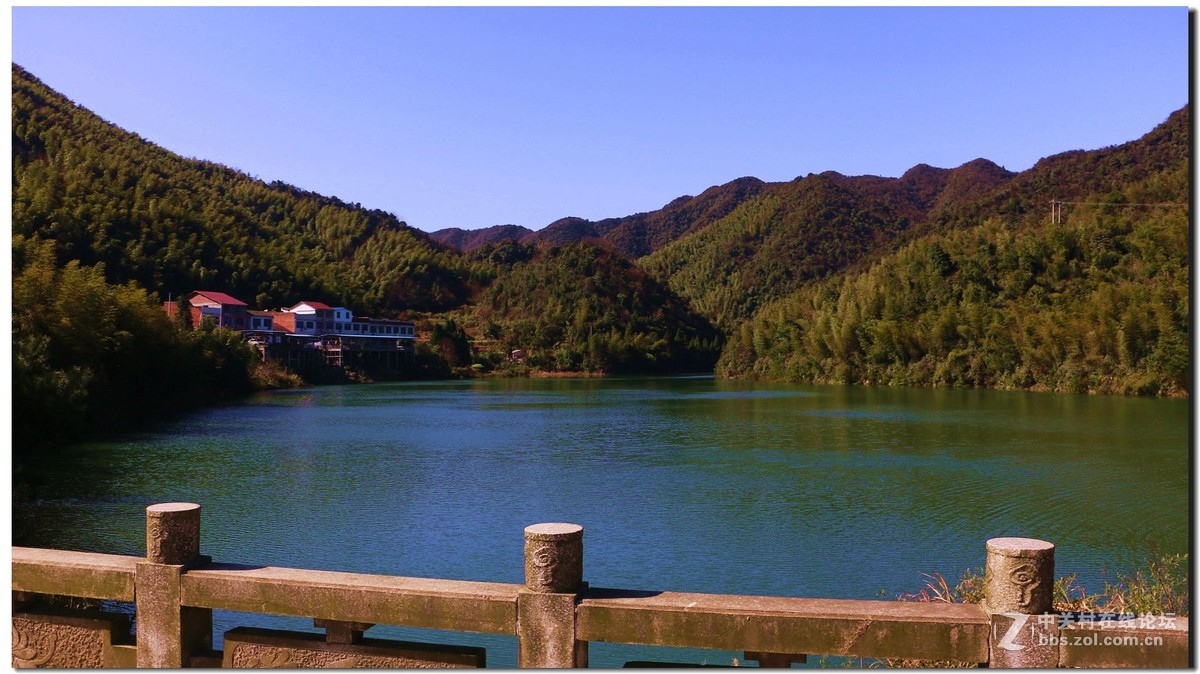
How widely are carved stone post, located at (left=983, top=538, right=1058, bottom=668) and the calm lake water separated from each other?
3.62m

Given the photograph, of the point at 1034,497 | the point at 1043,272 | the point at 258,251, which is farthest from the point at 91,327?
the point at 258,251

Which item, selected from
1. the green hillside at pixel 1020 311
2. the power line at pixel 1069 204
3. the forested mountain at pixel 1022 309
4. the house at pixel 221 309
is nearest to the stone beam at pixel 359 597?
the forested mountain at pixel 1022 309

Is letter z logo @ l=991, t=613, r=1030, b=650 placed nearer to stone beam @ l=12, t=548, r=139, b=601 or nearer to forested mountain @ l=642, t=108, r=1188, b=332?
stone beam @ l=12, t=548, r=139, b=601

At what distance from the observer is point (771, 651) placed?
3693 millimetres

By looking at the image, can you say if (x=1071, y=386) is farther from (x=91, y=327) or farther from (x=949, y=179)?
(x=949, y=179)

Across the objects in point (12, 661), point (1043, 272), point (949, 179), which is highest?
point (949, 179)

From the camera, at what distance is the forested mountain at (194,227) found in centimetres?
5769

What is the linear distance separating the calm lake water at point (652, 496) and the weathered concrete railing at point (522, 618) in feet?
9.86

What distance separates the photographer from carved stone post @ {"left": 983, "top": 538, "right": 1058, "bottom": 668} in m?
3.49

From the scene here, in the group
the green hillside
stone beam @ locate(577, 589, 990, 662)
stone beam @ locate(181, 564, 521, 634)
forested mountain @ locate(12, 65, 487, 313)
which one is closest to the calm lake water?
stone beam @ locate(181, 564, 521, 634)

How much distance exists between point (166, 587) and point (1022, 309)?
160 ft

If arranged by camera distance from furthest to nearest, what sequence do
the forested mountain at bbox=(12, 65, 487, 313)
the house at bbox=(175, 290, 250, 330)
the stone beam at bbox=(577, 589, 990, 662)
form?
the forested mountain at bbox=(12, 65, 487, 313) → the house at bbox=(175, 290, 250, 330) → the stone beam at bbox=(577, 589, 990, 662)

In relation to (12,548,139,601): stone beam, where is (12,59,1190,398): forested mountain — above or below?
above

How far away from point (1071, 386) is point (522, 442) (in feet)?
94.7
